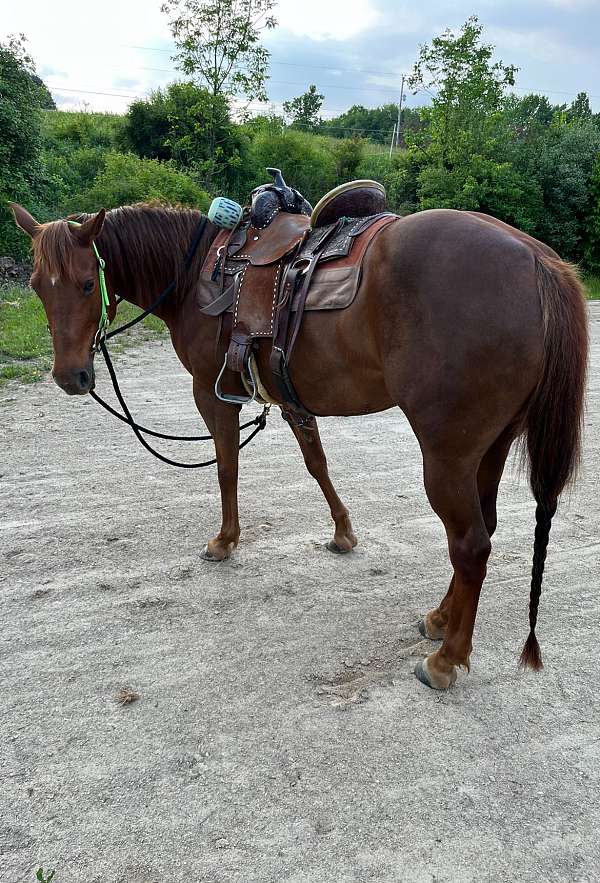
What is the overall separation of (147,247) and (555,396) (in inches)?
91.5

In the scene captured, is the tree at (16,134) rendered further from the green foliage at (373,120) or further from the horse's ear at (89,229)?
the green foliage at (373,120)

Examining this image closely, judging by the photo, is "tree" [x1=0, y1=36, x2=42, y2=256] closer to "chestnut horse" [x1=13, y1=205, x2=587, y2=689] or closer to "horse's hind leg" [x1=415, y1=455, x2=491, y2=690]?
"chestnut horse" [x1=13, y1=205, x2=587, y2=689]

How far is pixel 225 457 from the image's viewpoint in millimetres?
3377

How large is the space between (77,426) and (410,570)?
11.2 feet

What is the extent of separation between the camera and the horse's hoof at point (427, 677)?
2488 millimetres

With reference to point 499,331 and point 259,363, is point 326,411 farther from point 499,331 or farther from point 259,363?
point 499,331

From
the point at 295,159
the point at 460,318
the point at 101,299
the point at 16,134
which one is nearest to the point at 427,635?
the point at 460,318

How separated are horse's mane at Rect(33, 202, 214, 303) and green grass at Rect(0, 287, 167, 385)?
138 inches

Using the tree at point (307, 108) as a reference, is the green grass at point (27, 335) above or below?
below

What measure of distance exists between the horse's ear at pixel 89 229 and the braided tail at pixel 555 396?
→ 2.01m

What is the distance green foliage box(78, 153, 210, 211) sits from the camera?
14000mm

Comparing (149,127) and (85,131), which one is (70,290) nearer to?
(149,127)

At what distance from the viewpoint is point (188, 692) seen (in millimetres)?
2410

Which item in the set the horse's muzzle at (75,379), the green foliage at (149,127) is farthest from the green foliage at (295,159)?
the horse's muzzle at (75,379)
